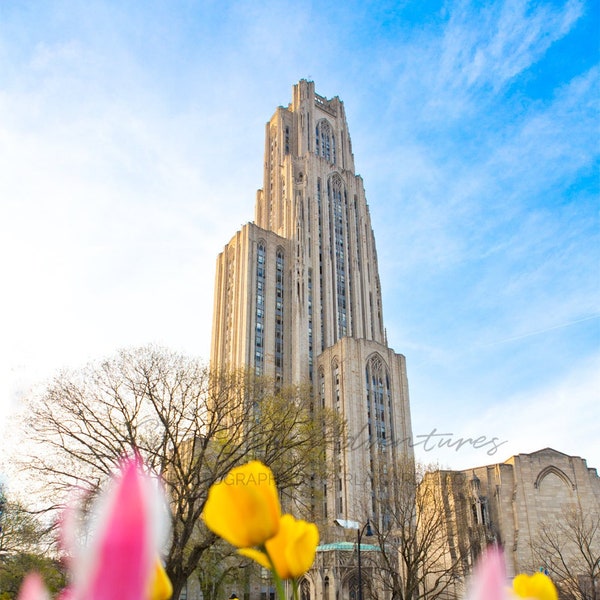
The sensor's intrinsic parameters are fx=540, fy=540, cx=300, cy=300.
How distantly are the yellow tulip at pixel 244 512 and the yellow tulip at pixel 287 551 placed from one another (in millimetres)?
58

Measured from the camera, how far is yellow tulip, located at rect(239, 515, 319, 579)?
4.52 feet

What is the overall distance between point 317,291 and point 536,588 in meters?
76.9

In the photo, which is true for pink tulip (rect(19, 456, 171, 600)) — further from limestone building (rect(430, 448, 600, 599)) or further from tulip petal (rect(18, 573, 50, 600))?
limestone building (rect(430, 448, 600, 599))

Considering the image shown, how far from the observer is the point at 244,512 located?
129cm

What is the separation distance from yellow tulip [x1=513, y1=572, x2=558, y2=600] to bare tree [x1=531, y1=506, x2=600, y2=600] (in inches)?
1476

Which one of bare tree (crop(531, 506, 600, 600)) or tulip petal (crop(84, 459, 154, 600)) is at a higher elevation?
tulip petal (crop(84, 459, 154, 600))

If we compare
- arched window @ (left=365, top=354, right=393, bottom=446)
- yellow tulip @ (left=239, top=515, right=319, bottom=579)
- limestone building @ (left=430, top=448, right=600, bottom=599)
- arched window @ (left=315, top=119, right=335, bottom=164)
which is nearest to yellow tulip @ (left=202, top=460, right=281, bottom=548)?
yellow tulip @ (left=239, top=515, right=319, bottom=579)

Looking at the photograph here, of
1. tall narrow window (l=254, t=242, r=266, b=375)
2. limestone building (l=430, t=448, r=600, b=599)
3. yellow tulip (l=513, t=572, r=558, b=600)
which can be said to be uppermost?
tall narrow window (l=254, t=242, r=266, b=375)

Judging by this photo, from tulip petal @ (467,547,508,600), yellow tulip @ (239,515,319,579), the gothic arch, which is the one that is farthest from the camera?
the gothic arch

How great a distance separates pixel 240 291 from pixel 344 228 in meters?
20.3

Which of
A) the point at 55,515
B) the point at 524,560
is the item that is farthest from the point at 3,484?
the point at 524,560

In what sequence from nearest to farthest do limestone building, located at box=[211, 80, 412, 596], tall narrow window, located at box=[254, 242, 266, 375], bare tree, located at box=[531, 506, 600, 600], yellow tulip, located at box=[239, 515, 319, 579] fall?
yellow tulip, located at box=[239, 515, 319, 579] → bare tree, located at box=[531, 506, 600, 600] → limestone building, located at box=[211, 80, 412, 596] → tall narrow window, located at box=[254, 242, 266, 375]

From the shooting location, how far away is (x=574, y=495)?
5316 centimetres

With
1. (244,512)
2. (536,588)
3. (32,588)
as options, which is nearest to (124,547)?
(32,588)
